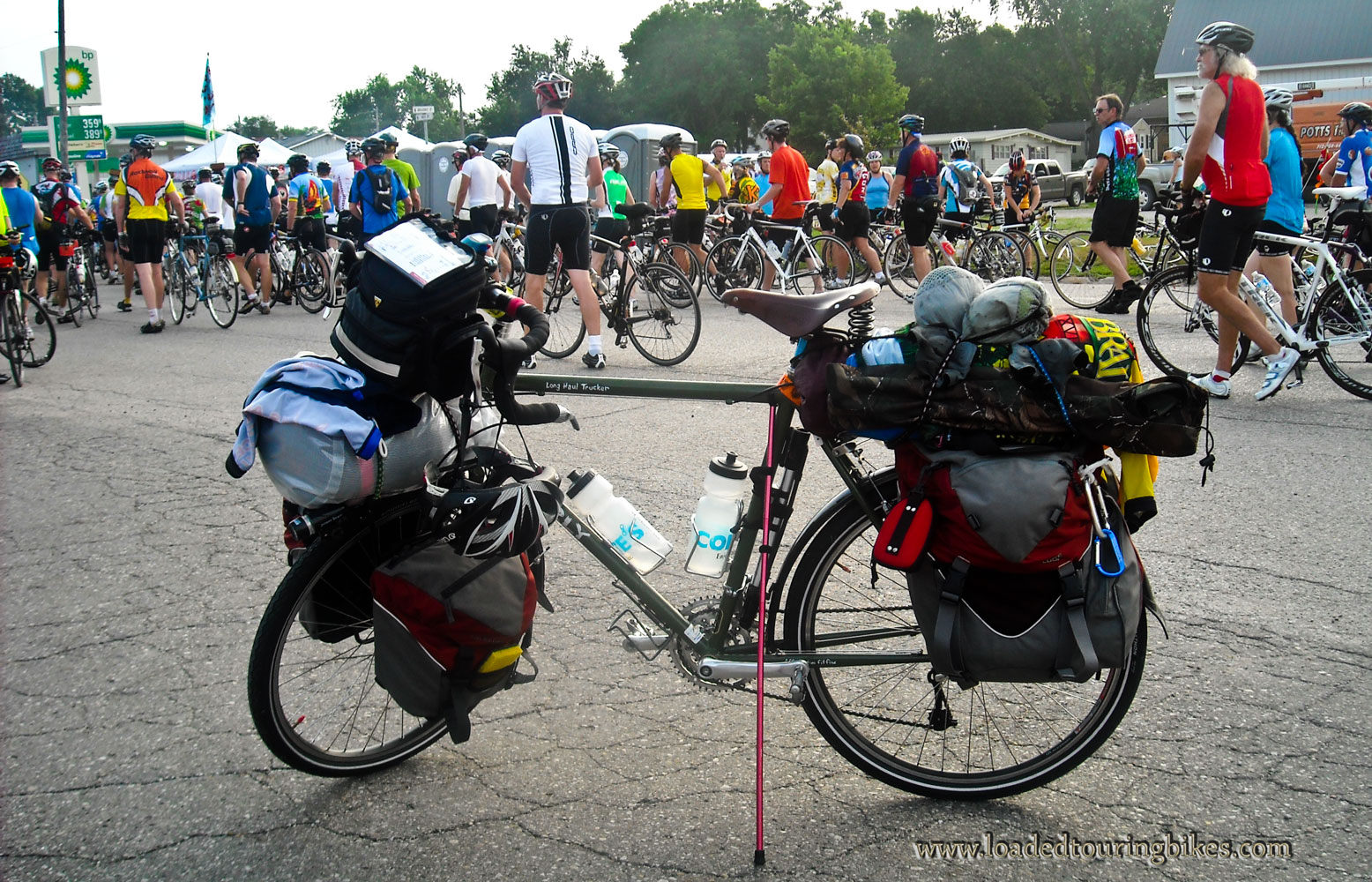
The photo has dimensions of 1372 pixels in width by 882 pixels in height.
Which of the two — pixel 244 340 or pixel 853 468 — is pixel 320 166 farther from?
pixel 853 468

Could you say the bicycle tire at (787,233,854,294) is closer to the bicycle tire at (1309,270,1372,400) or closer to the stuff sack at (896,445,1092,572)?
the bicycle tire at (1309,270,1372,400)

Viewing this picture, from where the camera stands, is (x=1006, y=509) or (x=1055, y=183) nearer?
(x=1006, y=509)

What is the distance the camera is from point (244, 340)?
11.5m

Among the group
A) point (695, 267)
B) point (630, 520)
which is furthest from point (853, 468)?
point (695, 267)

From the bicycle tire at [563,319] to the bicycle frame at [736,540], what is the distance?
6.08 meters

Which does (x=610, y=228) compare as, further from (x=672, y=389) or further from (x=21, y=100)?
(x=21, y=100)

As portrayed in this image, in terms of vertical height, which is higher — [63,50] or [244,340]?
[63,50]

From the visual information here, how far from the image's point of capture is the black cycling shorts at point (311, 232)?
14.1 metres

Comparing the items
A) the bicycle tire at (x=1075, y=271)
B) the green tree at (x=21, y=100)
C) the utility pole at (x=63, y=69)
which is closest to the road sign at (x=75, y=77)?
the utility pole at (x=63, y=69)

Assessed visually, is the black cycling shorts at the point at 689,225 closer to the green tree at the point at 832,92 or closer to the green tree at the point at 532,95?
the green tree at the point at 832,92

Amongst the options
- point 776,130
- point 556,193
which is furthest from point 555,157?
point 776,130

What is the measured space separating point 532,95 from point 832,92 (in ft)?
107

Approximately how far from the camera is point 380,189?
1232cm

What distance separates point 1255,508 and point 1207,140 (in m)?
2.66
